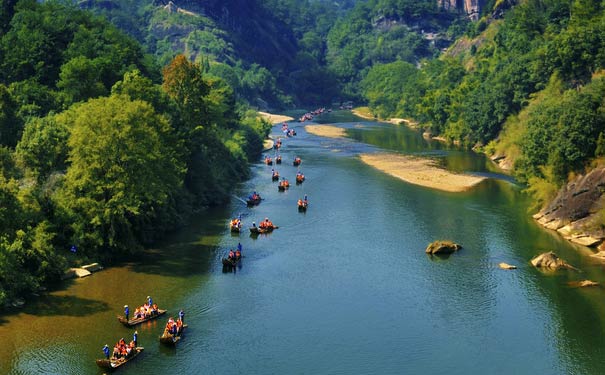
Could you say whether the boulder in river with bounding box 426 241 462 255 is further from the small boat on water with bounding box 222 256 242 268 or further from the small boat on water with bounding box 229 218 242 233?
the small boat on water with bounding box 229 218 242 233

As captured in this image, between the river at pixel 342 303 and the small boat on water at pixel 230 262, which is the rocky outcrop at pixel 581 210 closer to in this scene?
the river at pixel 342 303

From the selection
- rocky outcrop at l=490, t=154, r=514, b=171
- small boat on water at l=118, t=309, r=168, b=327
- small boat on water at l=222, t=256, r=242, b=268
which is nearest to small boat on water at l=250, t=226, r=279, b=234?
small boat on water at l=222, t=256, r=242, b=268

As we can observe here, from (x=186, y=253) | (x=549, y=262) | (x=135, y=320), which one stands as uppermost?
(x=186, y=253)

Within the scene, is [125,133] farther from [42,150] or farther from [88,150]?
[42,150]

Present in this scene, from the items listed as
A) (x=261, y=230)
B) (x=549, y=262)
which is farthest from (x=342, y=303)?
(x=261, y=230)

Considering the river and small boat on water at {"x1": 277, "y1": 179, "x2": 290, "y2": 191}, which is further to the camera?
small boat on water at {"x1": 277, "y1": 179, "x2": 290, "y2": 191}

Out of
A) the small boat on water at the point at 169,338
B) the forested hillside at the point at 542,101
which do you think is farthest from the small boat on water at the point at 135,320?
the forested hillside at the point at 542,101

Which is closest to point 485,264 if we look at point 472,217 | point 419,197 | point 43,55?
point 472,217
